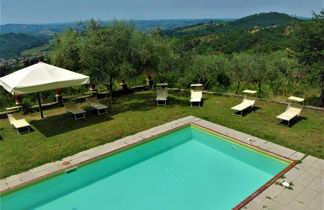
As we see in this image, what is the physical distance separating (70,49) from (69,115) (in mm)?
3531

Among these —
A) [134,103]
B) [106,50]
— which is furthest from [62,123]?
[134,103]

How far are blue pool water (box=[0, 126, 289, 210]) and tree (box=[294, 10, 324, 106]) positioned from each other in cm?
580

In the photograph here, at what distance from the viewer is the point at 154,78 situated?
17.0 metres

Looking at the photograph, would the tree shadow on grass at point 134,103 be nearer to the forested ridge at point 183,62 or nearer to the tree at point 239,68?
the forested ridge at point 183,62

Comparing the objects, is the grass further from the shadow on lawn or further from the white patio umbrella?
the white patio umbrella

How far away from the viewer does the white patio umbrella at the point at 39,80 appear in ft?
28.1

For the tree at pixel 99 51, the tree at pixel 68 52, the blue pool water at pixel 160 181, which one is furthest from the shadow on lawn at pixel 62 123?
the blue pool water at pixel 160 181

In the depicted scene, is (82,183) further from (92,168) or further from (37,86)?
(37,86)

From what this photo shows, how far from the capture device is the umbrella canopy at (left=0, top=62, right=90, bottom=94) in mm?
8555

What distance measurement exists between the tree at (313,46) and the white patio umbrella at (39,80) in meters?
10.3

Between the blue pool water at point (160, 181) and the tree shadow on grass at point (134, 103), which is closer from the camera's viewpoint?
the blue pool water at point (160, 181)

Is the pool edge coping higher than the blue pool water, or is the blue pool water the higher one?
the pool edge coping

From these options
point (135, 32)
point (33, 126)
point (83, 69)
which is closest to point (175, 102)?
point (135, 32)

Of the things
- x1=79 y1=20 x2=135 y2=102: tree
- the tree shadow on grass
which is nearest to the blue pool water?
the tree shadow on grass
